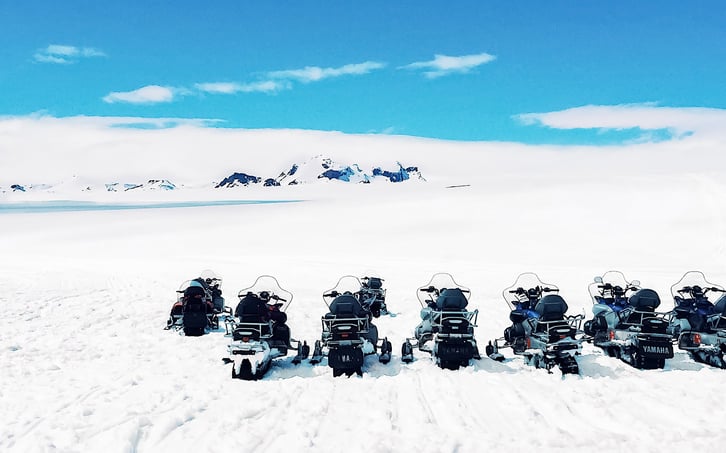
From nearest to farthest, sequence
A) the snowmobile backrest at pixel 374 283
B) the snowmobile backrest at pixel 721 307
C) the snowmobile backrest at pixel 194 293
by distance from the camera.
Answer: the snowmobile backrest at pixel 721 307 → the snowmobile backrest at pixel 194 293 → the snowmobile backrest at pixel 374 283

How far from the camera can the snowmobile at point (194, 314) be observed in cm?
1411

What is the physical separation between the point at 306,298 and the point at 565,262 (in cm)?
1633

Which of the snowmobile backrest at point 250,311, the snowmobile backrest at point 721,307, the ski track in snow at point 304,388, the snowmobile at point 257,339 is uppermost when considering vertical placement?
the snowmobile backrest at point 721,307

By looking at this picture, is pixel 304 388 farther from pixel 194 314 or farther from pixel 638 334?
pixel 638 334

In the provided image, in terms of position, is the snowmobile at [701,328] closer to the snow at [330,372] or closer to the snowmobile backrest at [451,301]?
the snow at [330,372]

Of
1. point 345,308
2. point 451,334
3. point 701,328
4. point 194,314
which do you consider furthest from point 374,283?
point 701,328

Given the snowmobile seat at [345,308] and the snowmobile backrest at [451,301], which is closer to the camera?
the snowmobile seat at [345,308]

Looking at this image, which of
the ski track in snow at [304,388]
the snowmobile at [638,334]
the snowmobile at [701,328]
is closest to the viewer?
the ski track in snow at [304,388]

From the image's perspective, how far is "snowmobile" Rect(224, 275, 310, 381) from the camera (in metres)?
9.80

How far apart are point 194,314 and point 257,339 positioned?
14.9 feet

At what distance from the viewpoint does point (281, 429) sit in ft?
24.1

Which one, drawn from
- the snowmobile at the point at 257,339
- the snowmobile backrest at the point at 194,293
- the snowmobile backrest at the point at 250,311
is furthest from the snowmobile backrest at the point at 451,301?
the snowmobile backrest at the point at 194,293

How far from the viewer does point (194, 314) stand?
1411 cm

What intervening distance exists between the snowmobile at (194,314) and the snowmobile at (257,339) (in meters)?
3.44
